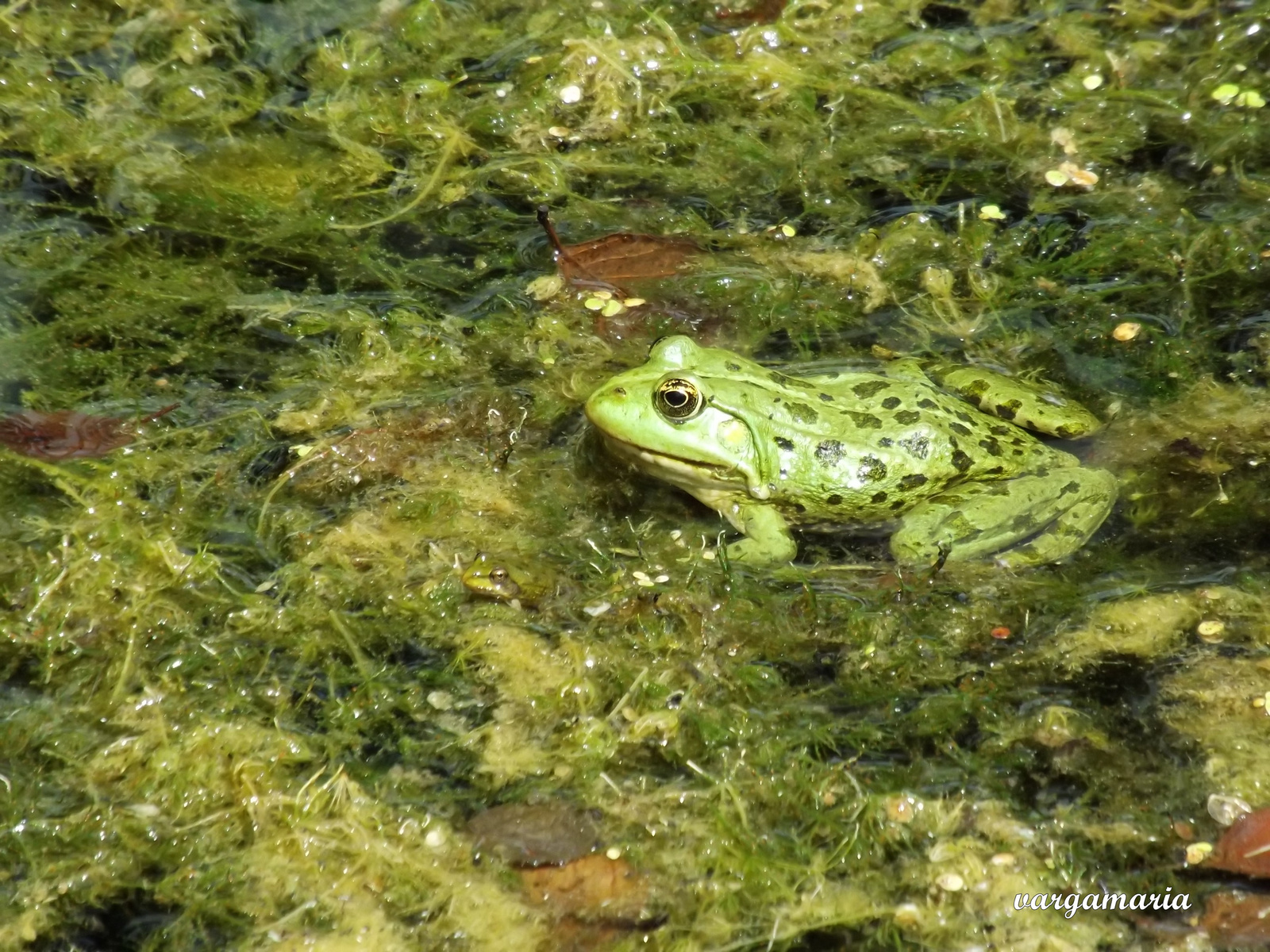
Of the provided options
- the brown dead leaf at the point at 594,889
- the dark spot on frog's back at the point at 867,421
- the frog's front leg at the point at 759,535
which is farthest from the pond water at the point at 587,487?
the dark spot on frog's back at the point at 867,421

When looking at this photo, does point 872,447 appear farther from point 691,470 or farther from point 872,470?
point 691,470

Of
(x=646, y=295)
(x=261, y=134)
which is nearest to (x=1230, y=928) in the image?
(x=646, y=295)

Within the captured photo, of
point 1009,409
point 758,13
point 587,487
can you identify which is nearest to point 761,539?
point 587,487

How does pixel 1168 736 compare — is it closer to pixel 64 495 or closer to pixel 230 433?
pixel 230 433

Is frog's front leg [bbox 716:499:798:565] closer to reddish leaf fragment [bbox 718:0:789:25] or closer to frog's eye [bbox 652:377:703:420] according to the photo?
frog's eye [bbox 652:377:703:420]

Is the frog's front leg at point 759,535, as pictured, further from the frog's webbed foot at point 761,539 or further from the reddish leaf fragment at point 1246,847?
the reddish leaf fragment at point 1246,847
